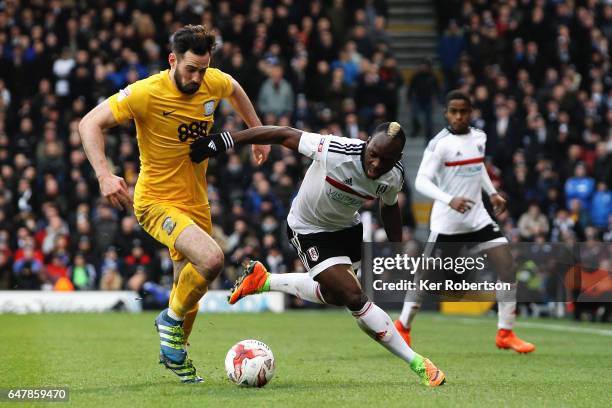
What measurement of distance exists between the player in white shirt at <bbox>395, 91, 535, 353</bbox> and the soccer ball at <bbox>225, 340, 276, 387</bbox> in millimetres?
3979

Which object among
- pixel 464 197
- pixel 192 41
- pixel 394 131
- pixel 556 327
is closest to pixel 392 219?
pixel 394 131

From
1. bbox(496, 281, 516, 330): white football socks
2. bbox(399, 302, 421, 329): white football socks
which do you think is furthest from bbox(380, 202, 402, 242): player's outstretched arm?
bbox(496, 281, 516, 330): white football socks

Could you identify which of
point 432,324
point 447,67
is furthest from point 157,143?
point 447,67

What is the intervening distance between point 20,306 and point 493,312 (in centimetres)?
864

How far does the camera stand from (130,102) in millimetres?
9320

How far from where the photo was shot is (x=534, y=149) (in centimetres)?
2408

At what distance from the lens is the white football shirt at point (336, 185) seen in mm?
9102

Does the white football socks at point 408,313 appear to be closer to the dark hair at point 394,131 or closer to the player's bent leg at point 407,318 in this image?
the player's bent leg at point 407,318

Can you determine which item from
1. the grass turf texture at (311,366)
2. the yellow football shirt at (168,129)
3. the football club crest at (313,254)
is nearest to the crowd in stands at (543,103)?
the grass turf texture at (311,366)

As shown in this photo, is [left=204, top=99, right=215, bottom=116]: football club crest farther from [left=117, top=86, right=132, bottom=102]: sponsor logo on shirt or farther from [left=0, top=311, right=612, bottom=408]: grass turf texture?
[left=0, top=311, right=612, bottom=408]: grass turf texture

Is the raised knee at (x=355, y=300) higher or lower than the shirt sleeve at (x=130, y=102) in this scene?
lower

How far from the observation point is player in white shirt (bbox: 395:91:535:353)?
1302cm

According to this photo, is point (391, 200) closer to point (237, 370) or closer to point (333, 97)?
point (237, 370)

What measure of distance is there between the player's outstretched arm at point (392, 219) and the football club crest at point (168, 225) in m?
1.64
